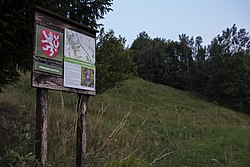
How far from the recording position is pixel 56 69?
13.7 ft

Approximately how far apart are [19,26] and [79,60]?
1.28 meters

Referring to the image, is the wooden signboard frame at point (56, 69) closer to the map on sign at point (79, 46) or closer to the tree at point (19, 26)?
the map on sign at point (79, 46)

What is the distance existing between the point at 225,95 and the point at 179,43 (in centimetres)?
2557

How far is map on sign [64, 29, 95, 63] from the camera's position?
4.49 meters

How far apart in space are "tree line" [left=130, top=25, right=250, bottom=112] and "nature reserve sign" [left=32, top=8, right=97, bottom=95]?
43603 mm

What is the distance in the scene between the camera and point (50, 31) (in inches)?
165

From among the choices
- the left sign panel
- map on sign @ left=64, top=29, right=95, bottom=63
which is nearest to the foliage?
map on sign @ left=64, top=29, right=95, bottom=63

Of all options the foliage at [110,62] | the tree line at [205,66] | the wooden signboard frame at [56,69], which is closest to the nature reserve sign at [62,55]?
the wooden signboard frame at [56,69]

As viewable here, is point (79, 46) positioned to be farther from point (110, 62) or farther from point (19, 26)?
point (110, 62)

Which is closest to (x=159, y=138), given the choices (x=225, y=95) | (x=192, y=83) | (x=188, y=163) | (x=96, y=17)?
(x=188, y=163)

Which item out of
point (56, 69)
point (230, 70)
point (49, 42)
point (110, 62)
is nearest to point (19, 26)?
point (49, 42)

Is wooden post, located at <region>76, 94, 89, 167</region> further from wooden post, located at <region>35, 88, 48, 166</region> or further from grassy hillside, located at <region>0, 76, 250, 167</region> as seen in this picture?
wooden post, located at <region>35, 88, 48, 166</region>

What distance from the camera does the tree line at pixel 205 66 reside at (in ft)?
163

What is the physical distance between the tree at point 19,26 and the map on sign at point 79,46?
3.15 feet
